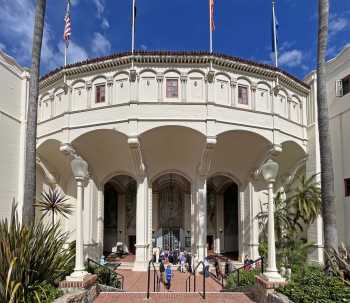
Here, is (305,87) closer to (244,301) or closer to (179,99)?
(179,99)

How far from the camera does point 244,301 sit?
29.4ft

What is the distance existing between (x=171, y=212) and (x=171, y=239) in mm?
2066

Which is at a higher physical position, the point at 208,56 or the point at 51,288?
the point at 208,56

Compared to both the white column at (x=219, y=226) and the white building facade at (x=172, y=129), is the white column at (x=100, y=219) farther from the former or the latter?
the white column at (x=219, y=226)

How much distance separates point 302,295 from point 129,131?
38.7 feet

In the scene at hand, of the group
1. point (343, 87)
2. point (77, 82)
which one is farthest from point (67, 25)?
point (343, 87)

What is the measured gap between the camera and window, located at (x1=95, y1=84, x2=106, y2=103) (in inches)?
702

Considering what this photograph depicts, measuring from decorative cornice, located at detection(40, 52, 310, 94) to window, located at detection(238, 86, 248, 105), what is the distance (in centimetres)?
104

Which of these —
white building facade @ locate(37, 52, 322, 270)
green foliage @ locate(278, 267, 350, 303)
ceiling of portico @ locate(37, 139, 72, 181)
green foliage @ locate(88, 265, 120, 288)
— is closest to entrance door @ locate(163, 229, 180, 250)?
white building facade @ locate(37, 52, 322, 270)

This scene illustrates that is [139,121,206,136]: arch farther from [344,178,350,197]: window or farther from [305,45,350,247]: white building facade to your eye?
[344,178,350,197]: window

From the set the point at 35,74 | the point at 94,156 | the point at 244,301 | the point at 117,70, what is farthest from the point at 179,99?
the point at 244,301

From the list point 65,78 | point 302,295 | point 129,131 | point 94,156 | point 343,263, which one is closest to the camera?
point 302,295

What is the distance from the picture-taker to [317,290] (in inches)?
277

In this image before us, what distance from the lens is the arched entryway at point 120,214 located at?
25.4 metres
